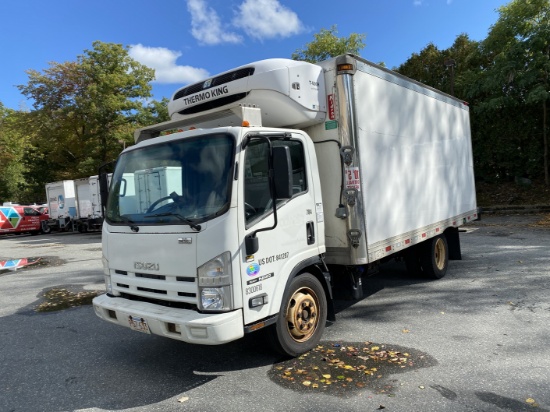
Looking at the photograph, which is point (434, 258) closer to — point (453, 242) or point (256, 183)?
point (453, 242)

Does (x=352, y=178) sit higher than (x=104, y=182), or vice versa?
(x=104, y=182)

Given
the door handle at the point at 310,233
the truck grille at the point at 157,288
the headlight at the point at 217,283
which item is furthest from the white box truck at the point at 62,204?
the headlight at the point at 217,283

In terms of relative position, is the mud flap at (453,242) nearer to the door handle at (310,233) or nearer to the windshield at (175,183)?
the door handle at (310,233)

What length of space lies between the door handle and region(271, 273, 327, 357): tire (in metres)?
0.35

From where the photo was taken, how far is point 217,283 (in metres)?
3.35

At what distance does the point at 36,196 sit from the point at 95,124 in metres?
21.3

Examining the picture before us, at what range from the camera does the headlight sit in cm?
335

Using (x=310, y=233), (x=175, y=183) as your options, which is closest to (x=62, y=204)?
(x=175, y=183)

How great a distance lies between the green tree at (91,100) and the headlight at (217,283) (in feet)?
80.9

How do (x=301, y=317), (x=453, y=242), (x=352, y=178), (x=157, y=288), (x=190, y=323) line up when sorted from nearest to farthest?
(x=190, y=323) < (x=157, y=288) < (x=301, y=317) < (x=352, y=178) < (x=453, y=242)

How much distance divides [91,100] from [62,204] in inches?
272

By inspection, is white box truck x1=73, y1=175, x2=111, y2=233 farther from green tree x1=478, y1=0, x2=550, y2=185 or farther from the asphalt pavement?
green tree x1=478, y1=0, x2=550, y2=185

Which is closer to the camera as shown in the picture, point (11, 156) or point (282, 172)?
point (282, 172)

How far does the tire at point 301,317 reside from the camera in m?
3.87
